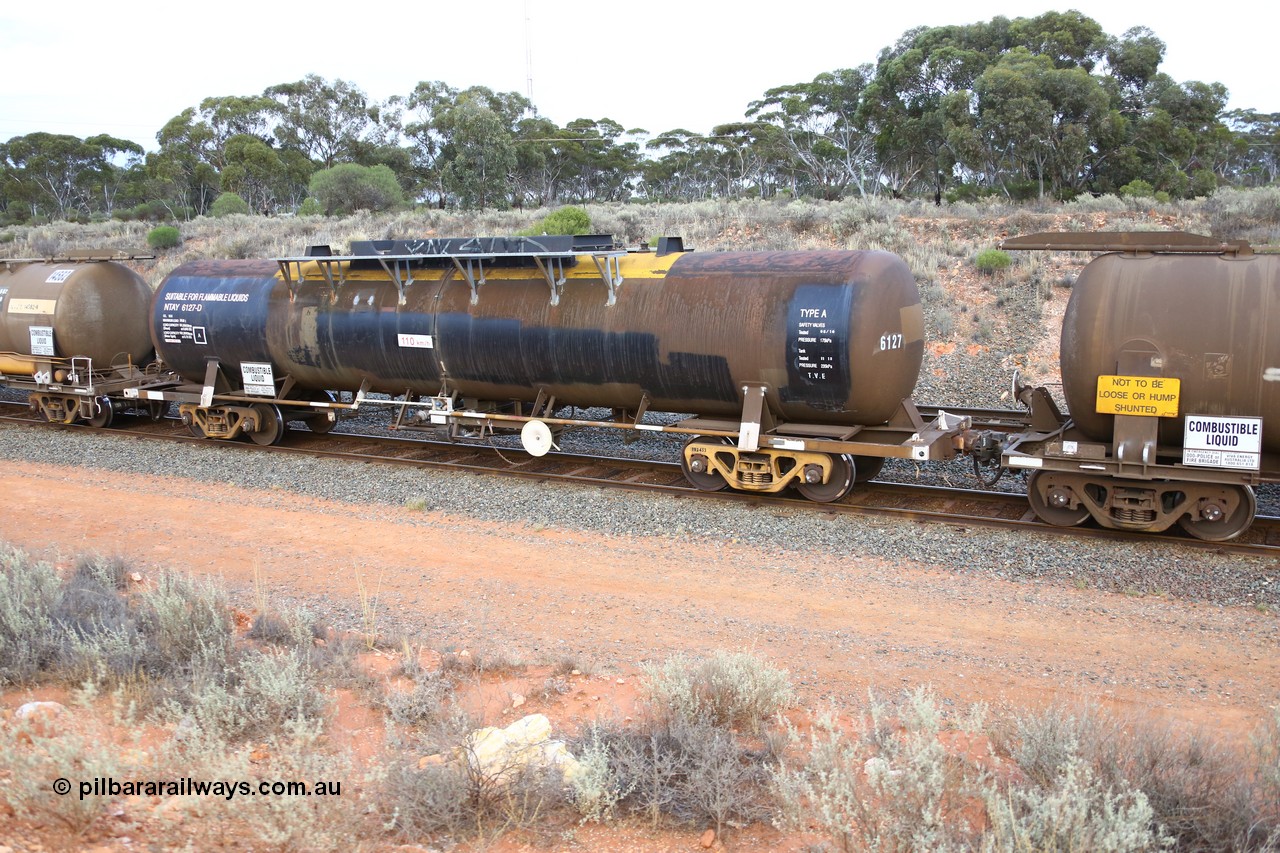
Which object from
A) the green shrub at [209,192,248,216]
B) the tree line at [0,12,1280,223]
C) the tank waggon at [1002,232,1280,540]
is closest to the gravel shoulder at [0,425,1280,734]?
the tank waggon at [1002,232,1280,540]

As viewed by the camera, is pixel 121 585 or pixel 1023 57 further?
pixel 1023 57

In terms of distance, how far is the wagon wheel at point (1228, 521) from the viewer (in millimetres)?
10141

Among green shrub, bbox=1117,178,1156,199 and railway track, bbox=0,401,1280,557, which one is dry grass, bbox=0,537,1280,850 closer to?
railway track, bbox=0,401,1280,557

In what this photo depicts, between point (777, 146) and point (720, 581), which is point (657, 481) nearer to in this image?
point (720, 581)

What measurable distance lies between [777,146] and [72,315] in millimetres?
46480

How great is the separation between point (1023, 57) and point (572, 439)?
105 ft

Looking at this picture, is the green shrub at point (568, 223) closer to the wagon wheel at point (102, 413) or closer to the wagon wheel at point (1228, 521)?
the wagon wheel at point (102, 413)

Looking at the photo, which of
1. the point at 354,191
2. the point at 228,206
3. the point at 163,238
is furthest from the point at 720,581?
the point at 228,206

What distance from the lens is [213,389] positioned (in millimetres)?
16656

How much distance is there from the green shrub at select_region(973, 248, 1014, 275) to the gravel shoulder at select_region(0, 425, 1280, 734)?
1402 cm

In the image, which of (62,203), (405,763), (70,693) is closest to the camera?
(405,763)

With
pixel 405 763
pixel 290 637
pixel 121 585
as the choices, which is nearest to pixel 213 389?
pixel 121 585

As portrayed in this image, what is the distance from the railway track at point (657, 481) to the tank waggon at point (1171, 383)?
0.43 metres

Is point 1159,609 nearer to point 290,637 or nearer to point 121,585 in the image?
point 290,637
